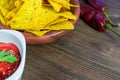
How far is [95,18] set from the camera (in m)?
0.81

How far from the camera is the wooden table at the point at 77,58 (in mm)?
642

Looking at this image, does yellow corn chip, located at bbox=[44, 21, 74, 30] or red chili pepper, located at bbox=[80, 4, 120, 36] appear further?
red chili pepper, located at bbox=[80, 4, 120, 36]

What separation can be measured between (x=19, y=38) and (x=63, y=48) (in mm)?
184

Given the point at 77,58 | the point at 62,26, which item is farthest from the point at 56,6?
the point at 77,58

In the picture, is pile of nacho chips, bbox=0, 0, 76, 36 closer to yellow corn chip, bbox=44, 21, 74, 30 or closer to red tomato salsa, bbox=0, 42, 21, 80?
yellow corn chip, bbox=44, 21, 74, 30

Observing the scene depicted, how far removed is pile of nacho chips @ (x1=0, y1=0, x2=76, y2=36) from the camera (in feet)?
2.14

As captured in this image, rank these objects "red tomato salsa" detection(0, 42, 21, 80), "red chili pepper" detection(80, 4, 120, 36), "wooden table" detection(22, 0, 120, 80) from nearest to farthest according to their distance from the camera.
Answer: "red tomato salsa" detection(0, 42, 21, 80) < "wooden table" detection(22, 0, 120, 80) < "red chili pepper" detection(80, 4, 120, 36)

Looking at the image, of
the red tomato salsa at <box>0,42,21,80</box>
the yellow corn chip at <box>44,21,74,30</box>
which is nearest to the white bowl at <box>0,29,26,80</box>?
the red tomato salsa at <box>0,42,21,80</box>

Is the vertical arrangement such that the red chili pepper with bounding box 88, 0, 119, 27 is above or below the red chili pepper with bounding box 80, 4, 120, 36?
above

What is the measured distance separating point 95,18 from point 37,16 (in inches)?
9.3

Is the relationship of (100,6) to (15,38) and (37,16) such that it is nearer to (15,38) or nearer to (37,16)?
(37,16)

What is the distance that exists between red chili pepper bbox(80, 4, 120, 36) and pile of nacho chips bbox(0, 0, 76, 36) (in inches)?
4.7

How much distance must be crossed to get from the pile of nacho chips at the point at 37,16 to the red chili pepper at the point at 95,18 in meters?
0.12

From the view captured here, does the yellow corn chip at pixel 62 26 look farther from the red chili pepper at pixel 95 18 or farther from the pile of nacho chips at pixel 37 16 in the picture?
the red chili pepper at pixel 95 18
